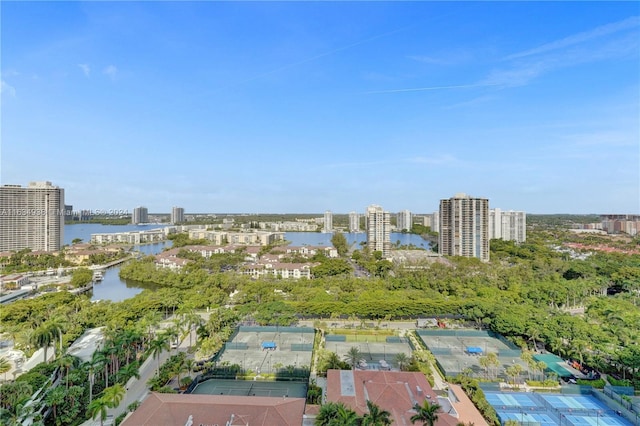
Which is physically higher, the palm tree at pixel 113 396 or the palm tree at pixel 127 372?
the palm tree at pixel 113 396

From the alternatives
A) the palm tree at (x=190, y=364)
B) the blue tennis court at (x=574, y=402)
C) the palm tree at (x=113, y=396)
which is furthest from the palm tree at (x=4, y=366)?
the blue tennis court at (x=574, y=402)

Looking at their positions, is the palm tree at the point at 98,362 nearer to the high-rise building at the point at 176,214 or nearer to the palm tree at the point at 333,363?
the palm tree at the point at 333,363

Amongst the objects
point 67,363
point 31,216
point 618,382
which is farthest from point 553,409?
point 31,216

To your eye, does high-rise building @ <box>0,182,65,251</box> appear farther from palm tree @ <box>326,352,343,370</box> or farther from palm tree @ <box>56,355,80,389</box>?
palm tree @ <box>326,352,343,370</box>

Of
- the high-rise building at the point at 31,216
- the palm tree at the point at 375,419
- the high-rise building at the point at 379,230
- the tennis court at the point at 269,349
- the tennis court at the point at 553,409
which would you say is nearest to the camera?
the palm tree at the point at 375,419

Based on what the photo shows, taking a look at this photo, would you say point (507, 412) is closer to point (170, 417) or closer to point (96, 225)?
point (170, 417)

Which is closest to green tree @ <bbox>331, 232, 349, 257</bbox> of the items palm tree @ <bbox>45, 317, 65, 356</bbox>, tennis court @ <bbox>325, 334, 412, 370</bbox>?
tennis court @ <bbox>325, 334, 412, 370</bbox>

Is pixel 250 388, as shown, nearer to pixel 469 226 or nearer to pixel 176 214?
pixel 469 226
